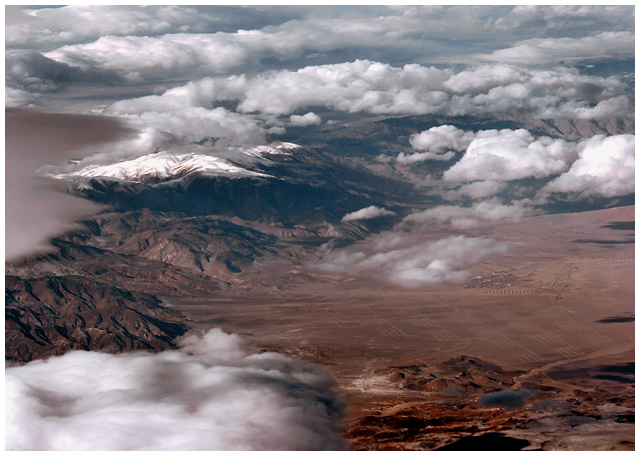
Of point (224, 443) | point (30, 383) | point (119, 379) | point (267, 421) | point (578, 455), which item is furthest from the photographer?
point (119, 379)

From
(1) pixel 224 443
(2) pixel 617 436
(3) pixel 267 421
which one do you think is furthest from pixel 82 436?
(2) pixel 617 436

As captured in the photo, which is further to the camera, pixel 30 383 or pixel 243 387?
pixel 243 387

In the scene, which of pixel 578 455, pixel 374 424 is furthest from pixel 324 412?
pixel 578 455

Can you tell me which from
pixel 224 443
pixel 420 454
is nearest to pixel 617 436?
pixel 420 454

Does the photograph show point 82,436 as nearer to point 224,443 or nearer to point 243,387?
point 224,443

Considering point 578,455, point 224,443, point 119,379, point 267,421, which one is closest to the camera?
point 578,455

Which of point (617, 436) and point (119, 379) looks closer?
point (617, 436)

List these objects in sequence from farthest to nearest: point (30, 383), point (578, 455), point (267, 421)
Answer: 1. point (30, 383)
2. point (267, 421)
3. point (578, 455)

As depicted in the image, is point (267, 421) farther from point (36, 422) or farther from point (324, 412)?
point (36, 422)
